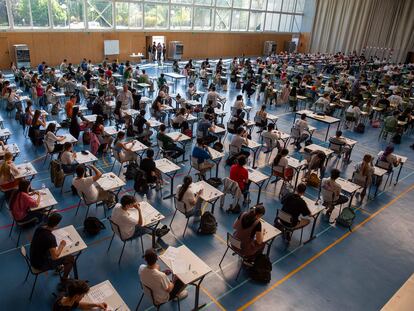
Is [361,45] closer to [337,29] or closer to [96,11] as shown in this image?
[337,29]

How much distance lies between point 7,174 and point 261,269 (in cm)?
595

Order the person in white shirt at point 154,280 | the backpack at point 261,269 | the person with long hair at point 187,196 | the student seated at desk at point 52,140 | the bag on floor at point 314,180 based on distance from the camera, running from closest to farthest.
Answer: the person in white shirt at point 154,280 < the backpack at point 261,269 < the person with long hair at point 187,196 < the student seated at desk at point 52,140 < the bag on floor at point 314,180

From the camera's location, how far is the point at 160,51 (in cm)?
2978

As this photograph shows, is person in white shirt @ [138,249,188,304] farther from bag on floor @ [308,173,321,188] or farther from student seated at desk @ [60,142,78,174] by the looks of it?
bag on floor @ [308,173,321,188]

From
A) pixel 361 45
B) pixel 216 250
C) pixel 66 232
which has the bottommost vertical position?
pixel 216 250

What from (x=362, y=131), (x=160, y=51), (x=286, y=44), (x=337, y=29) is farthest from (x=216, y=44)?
(x=362, y=131)

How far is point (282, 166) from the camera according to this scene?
9562 mm

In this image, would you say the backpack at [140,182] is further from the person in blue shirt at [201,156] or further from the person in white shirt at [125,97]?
the person in white shirt at [125,97]

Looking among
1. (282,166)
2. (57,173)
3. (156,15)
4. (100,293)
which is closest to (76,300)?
(100,293)

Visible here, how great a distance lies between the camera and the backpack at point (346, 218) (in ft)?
28.7

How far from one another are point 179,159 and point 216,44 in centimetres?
2637

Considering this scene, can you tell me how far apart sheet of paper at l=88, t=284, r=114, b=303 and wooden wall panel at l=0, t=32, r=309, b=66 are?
23504 millimetres

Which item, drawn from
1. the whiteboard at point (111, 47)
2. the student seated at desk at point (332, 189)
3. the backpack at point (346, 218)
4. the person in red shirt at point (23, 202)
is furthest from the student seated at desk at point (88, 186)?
the whiteboard at point (111, 47)

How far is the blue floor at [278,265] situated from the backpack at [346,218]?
0.17 m
